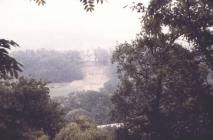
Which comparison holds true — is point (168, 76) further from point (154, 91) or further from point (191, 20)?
point (191, 20)

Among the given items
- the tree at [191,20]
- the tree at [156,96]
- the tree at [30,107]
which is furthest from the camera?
the tree at [30,107]

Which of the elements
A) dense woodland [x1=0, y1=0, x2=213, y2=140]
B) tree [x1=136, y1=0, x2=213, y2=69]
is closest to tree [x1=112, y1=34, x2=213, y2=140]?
dense woodland [x1=0, y1=0, x2=213, y2=140]

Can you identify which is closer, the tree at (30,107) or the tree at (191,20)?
the tree at (191,20)

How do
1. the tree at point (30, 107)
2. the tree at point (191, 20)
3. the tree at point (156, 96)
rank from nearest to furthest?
the tree at point (191, 20)
the tree at point (156, 96)
the tree at point (30, 107)

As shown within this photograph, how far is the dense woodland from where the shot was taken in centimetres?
2195

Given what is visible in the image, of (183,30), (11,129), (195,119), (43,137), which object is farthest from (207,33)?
(11,129)

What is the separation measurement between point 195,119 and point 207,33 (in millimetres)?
9144

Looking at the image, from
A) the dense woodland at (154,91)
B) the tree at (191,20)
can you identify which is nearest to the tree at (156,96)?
the dense woodland at (154,91)

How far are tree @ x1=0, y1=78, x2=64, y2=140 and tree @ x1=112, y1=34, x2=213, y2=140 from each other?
8.17 metres

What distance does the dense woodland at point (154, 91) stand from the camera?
72.0 ft

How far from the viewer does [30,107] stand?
3541 cm

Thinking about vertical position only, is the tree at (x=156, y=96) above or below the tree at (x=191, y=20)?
below

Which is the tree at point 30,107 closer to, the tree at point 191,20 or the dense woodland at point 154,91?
the dense woodland at point 154,91

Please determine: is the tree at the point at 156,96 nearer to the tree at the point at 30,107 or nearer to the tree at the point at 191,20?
the tree at the point at 191,20
